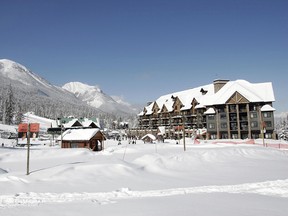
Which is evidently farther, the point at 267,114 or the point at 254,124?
the point at 254,124

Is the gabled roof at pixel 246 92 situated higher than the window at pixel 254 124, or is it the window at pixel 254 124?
the gabled roof at pixel 246 92

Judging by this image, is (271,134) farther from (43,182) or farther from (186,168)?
(43,182)

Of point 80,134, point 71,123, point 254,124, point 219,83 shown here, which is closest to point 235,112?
point 254,124

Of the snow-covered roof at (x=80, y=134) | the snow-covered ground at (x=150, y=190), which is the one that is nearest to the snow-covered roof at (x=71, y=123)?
the snow-covered roof at (x=80, y=134)

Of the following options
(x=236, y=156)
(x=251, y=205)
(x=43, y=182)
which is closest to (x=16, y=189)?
(x=43, y=182)

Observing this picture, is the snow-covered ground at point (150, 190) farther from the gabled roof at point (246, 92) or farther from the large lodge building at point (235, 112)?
the gabled roof at point (246, 92)

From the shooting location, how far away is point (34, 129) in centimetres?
2028

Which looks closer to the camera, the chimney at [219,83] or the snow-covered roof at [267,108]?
the snow-covered roof at [267,108]

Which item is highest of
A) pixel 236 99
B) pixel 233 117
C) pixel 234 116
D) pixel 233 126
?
pixel 236 99

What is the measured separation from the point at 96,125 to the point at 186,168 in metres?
82.6

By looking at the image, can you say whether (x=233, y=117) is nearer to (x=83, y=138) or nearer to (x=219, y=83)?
(x=219, y=83)

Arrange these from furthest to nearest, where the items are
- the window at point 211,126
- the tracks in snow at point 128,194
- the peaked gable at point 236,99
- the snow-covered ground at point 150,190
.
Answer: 1. the window at point 211,126
2. the peaked gable at point 236,99
3. the tracks in snow at point 128,194
4. the snow-covered ground at point 150,190

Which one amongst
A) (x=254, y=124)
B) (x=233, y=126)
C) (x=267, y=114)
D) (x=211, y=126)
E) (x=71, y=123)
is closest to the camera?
(x=267, y=114)

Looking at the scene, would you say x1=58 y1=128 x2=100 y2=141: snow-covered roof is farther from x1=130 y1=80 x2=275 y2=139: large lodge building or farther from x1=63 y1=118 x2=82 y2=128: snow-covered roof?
x1=63 y1=118 x2=82 y2=128: snow-covered roof
